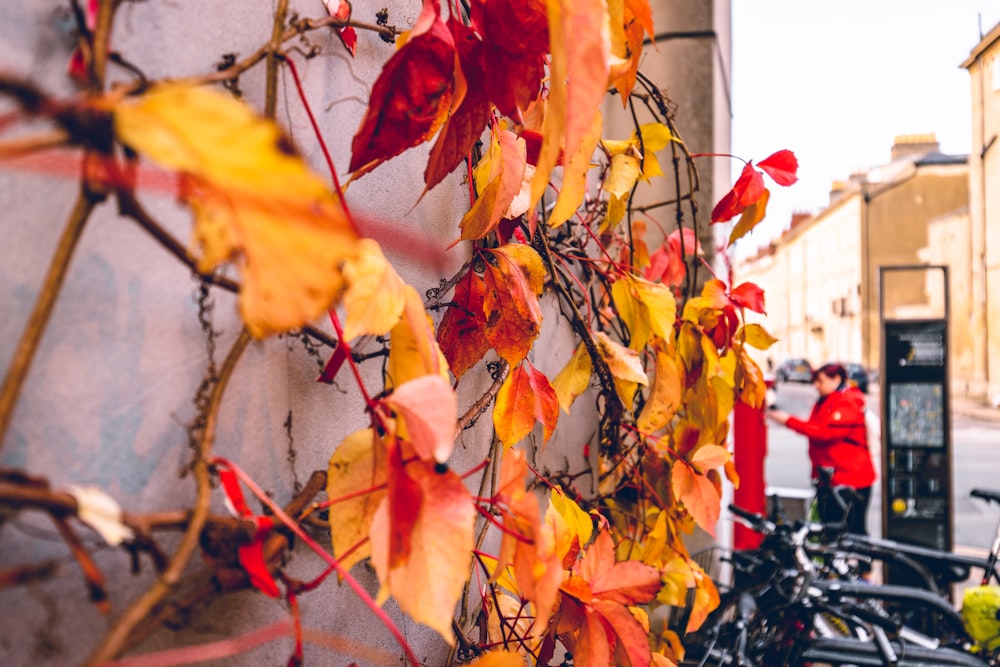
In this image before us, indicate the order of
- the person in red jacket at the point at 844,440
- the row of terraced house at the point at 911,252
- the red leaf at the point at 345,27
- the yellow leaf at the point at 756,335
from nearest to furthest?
the red leaf at the point at 345,27 → the yellow leaf at the point at 756,335 → the person in red jacket at the point at 844,440 → the row of terraced house at the point at 911,252

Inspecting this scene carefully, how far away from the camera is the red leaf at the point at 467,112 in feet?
1.77

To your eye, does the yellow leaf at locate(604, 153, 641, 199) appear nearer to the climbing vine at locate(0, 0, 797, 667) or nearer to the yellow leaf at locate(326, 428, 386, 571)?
the climbing vine at locate(0, 0, 797, 667)

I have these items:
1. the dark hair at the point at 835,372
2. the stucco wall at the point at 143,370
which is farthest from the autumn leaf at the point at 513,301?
the dark hair at the point at 835,372

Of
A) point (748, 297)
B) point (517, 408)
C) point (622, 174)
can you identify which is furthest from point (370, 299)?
point (748, 297)

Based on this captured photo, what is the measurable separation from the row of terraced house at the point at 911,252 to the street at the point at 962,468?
2548 mm

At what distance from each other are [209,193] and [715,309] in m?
0.97

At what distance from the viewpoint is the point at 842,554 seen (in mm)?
2537

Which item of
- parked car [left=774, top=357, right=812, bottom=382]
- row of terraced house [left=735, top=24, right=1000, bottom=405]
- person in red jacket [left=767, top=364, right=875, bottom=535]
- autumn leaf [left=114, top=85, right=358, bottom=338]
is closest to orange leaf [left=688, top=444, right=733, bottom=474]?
autumn leaf [left=114, top=85, right=358, bottom=338]

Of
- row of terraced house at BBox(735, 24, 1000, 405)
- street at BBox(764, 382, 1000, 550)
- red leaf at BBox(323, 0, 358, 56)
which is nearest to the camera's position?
red leaf at BBox(323, 0, 358, 56)

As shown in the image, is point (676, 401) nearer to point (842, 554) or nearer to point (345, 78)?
point (345, 78)

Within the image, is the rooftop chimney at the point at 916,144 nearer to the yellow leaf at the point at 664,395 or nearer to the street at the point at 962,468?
the street at the point at 962,468

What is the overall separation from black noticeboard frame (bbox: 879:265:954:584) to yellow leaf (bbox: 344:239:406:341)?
437cm

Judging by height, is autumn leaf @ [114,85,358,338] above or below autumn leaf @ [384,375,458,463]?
above

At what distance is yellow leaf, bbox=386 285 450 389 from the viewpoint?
1.46ft
